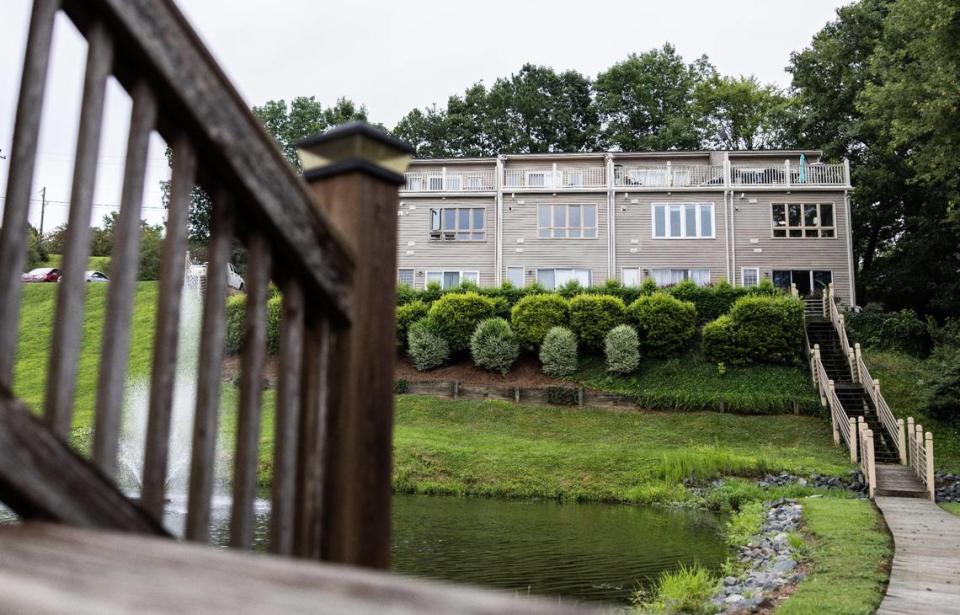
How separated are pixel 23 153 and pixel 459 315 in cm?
2247

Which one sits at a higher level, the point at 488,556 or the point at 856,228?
the point at 856,228

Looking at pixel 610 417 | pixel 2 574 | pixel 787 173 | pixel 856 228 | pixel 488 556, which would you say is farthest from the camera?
pixel 856 228

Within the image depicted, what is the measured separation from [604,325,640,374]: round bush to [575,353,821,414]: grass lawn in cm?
33

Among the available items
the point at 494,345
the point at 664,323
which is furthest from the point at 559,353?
the point at 664,323

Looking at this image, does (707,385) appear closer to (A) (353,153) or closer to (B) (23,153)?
(A) (353,153)

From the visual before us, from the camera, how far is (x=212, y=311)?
1.63 meters

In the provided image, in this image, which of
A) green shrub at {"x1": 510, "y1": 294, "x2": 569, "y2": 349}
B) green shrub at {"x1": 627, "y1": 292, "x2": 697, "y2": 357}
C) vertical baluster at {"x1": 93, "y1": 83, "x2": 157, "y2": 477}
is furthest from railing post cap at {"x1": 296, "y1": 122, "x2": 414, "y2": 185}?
green shrub at {"x1": 627, "y1": 292, "x2": 697, "y2": 357}

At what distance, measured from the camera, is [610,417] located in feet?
68.5

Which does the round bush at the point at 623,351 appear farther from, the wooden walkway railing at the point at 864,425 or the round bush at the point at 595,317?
the wooden walkway railing at the point at 864,425

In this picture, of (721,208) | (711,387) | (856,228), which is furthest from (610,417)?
(856,228)

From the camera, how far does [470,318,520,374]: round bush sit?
22953 millimetres

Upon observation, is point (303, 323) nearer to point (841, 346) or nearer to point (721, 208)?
point (841, 346)

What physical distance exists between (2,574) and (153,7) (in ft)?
3.46

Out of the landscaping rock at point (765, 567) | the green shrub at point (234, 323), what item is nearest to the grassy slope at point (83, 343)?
the green shrub at point (234, 323)
